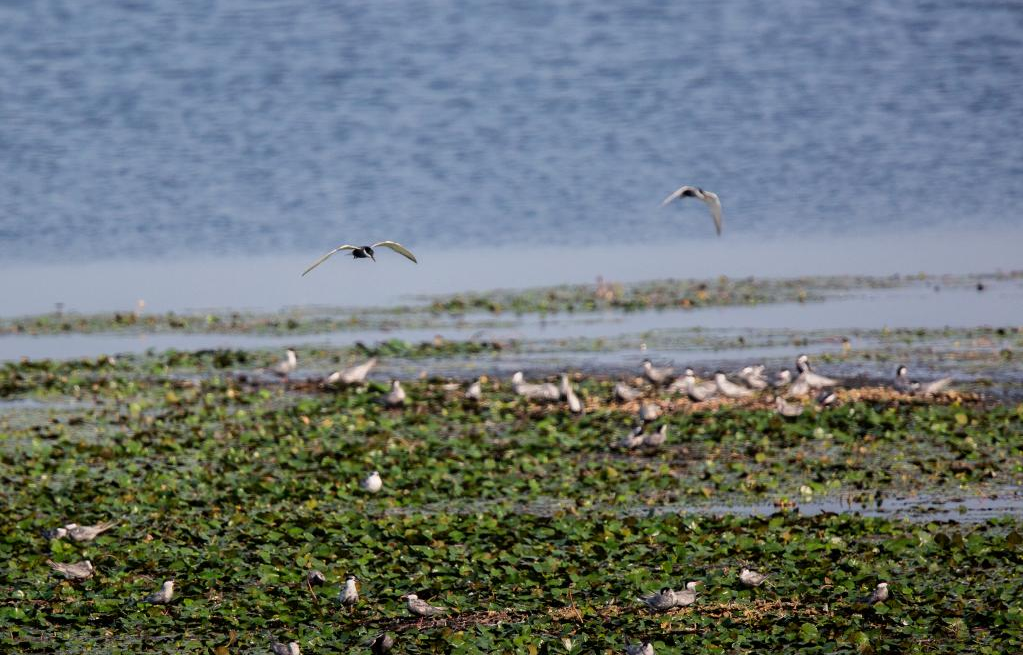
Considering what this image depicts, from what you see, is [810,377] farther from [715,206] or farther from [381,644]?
[381,644]

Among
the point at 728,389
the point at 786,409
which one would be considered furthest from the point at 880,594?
the point at 728,389

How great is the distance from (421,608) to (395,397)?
7.74m

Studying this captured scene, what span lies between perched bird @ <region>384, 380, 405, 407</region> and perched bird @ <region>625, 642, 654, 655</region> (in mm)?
8727

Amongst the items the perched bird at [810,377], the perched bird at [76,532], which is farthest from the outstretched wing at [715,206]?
the perched bird at [76,532]

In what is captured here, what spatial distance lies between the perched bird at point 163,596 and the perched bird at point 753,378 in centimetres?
897

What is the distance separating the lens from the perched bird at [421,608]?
1172cm

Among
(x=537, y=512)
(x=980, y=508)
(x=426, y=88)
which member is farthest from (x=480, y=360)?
(x=426, y=88)

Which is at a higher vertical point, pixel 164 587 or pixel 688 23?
pixel 688 23

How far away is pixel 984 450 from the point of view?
16344 millimetres

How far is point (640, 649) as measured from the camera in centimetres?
1070

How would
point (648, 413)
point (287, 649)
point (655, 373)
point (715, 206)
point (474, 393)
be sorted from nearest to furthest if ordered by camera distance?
1. point (287, 649)
2. point (648, 413)
3. point (474, 393)
4. point (715, 206)
5. point (655, 373)

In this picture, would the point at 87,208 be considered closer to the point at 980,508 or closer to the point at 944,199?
the point at 944,199

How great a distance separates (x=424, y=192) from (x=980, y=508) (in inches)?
1349

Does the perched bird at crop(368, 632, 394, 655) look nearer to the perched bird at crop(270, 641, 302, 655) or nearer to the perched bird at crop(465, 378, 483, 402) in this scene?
the perched bird at crop(270, 641, 302, 655)
